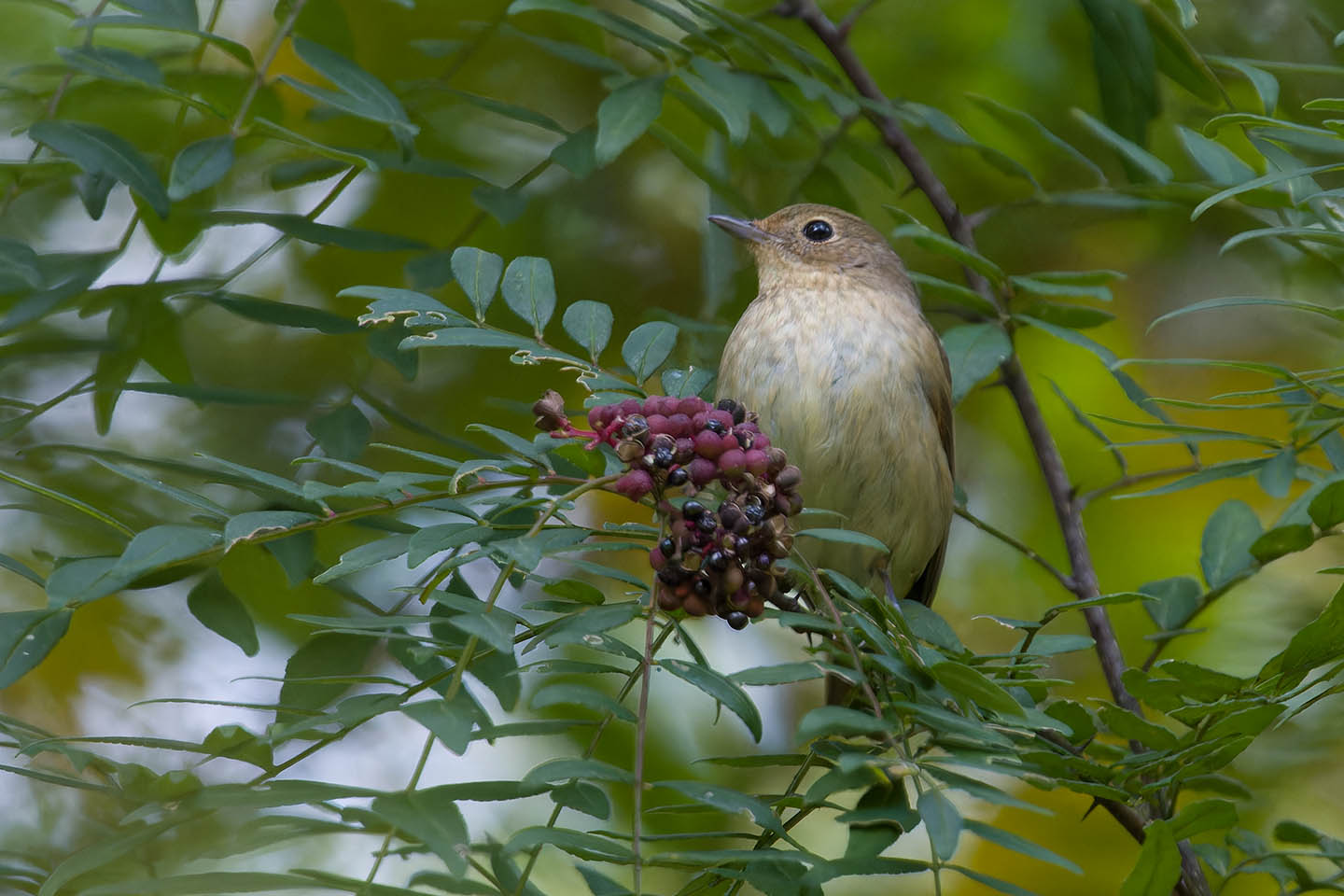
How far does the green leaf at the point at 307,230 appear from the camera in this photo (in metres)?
3.09

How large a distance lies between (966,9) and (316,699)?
2964 mm

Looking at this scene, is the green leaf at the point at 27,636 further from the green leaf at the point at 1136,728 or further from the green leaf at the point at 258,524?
the green leaf at the point at 1136,728

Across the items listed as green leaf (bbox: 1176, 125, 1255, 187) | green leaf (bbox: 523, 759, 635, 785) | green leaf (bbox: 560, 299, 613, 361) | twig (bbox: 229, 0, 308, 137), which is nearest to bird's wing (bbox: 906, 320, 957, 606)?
green leaf (bbox: 1176, 125, 1255, 187)

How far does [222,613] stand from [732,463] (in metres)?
1.17

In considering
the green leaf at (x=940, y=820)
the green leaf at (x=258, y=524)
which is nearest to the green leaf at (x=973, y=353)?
the green leaf at (x=940, y=820)

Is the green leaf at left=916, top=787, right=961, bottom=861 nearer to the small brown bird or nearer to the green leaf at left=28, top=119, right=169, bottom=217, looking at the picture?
the small brown bird

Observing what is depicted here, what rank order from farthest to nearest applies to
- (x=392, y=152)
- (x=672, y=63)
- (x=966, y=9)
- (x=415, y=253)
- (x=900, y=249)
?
(x=900, y=249)
(x=966, y=9)
(x=415, y=253)
(x=392, y=152)
(x=672, y=63)

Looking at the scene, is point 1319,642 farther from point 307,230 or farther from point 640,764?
point 307,230

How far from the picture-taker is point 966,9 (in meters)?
4.34

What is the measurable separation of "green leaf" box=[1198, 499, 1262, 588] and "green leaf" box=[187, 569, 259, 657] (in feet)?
6.95

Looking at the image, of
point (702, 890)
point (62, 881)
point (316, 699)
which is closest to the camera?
point (62, 881)

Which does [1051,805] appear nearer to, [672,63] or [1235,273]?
[1235,273]

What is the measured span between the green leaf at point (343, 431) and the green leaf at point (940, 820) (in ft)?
5.70

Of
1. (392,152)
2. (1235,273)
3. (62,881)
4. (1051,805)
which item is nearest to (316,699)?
(62,881)
